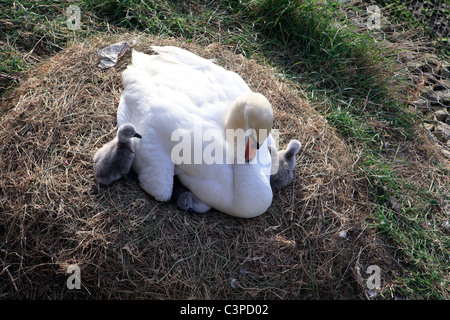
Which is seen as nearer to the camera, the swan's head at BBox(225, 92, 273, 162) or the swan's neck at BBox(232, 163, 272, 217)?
the swan's head at BBox(225, 92, 273, 162)

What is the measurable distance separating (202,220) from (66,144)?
1520 millimetres

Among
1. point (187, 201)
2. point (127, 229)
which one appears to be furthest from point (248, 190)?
point (127, 229)

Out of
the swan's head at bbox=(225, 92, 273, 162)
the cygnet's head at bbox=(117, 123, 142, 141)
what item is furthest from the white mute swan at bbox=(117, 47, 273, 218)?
the cygnet's head at bbox=(117, 123, 142, 141)

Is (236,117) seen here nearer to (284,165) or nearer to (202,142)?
(202,142)

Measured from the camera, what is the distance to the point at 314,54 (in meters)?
5.85

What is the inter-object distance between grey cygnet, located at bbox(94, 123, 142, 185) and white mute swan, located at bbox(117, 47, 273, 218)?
96 millimetres

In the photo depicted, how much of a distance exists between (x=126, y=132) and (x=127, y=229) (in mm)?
838

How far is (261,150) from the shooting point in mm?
3990

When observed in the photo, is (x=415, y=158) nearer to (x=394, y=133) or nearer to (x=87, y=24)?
(x=394, y=133)

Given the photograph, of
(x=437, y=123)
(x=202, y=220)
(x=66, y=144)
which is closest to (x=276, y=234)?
(x=202, y=220)

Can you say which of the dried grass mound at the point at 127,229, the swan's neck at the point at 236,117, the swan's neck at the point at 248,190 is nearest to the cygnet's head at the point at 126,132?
the dried grass mound at the point at 127,229

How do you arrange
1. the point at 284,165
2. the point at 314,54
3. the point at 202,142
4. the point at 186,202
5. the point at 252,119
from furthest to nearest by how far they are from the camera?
the point at 314,54
the point at 284,165
the point at 186,202
the point at 202,142
the point at 252,119

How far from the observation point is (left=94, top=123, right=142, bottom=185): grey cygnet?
3.74 m

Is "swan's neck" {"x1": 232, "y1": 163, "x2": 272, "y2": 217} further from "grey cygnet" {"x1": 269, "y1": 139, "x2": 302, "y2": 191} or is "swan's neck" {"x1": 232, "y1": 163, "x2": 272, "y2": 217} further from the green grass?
the green grass
